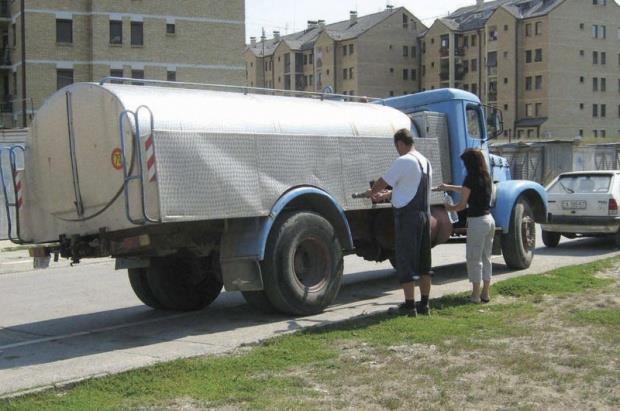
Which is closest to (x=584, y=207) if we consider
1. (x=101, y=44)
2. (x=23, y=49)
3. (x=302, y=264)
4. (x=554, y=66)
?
(x=302, y=264)

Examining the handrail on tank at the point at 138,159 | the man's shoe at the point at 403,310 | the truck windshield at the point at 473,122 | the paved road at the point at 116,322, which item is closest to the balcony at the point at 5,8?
the paved road at the point at 116,322

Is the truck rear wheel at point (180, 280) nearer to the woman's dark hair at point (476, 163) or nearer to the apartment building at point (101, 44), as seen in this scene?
the woman's dark hair at point (476, 163)

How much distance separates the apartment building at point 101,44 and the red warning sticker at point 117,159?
5169 centimetres

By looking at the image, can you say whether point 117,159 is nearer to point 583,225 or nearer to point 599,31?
point 583,225

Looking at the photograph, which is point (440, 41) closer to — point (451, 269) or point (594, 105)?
point (594, 105)

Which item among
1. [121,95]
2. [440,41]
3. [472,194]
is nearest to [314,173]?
[472,194]

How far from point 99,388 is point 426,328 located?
127 inches

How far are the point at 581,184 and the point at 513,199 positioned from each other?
5350 millimetres

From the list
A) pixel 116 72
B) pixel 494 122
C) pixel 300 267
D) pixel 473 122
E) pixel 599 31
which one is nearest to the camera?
pixel 300 267

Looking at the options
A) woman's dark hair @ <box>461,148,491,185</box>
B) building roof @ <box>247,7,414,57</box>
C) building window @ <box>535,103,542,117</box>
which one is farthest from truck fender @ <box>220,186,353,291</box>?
building roof @ <box>247,7,414,57</box>

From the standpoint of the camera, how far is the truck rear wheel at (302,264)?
8.80 meters

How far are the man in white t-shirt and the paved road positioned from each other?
0.80m

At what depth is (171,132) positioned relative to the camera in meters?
7.84

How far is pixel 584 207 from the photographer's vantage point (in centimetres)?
1669
